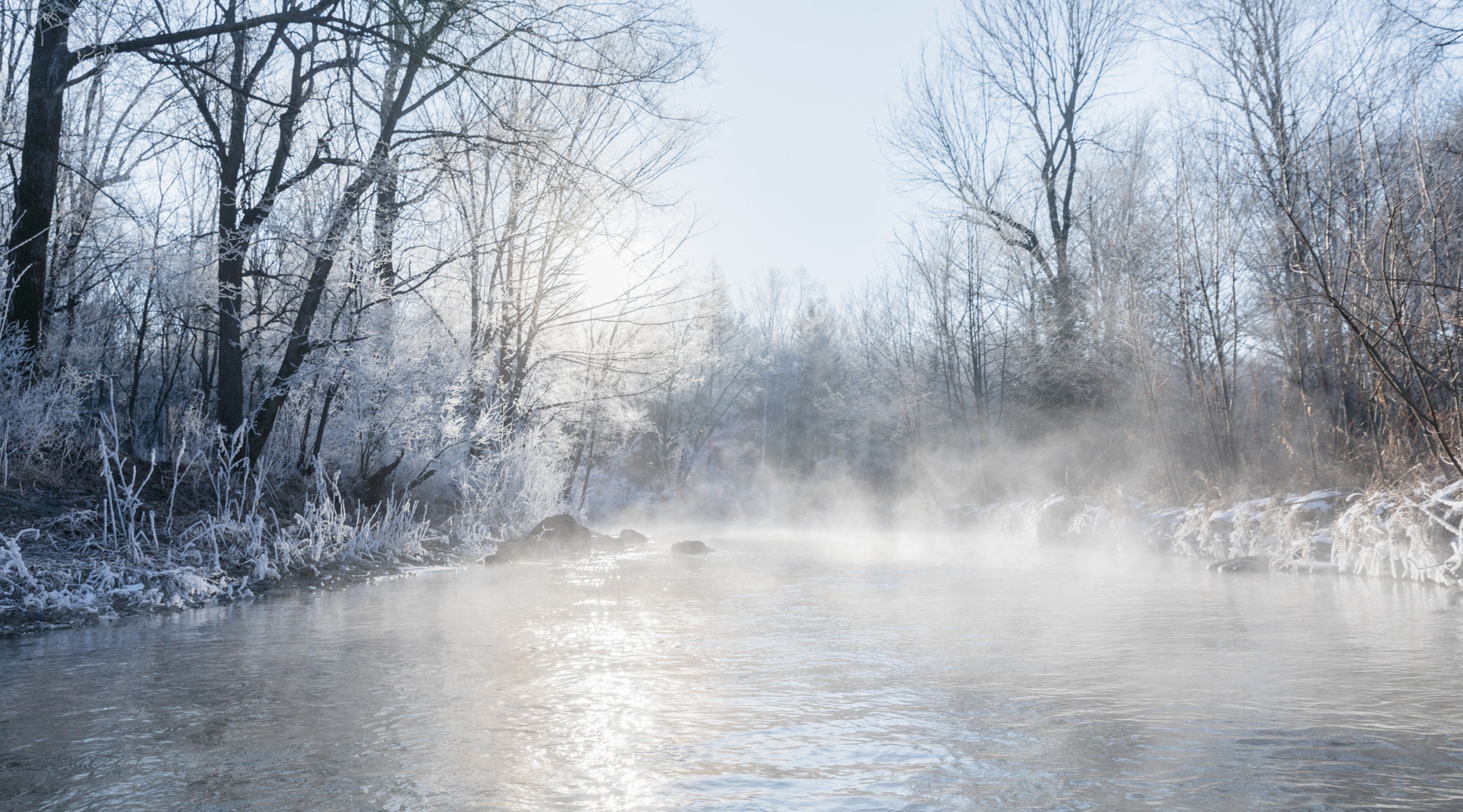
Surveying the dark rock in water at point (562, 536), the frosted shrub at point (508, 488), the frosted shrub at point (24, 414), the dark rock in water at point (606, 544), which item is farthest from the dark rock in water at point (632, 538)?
the frosted shrub at point (24, 414)

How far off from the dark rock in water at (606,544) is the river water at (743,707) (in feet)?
19.2

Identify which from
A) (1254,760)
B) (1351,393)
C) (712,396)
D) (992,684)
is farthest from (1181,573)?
(712,396)

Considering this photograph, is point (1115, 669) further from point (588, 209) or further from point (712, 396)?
point (712, 396)

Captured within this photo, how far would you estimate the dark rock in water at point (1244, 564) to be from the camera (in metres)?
8.48

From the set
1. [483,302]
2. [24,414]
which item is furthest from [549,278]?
[24,414]

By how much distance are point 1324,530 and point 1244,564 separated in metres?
0.79

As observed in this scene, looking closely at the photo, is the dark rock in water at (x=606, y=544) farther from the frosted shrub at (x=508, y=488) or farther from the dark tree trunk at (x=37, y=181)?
the dark tree trunk at (x=37, y=181)

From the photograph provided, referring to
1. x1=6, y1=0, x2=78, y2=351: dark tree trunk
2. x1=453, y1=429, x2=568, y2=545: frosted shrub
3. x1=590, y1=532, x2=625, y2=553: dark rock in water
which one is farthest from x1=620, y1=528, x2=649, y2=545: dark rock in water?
x1=6, y1=0, x2=78, y2=351: dark tree trunk

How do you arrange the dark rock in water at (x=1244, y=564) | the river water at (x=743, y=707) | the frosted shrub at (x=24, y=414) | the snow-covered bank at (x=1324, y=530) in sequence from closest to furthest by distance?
the river water at (x=743, y=707), the frosted shrub at (x=24, y=414), the snow-covered bank at (x=1324, y=530), the dark rock in water at (x=1244, y=564)

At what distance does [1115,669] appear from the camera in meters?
3.94

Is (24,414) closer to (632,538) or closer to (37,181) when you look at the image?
(37,181)

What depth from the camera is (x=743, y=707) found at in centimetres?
334

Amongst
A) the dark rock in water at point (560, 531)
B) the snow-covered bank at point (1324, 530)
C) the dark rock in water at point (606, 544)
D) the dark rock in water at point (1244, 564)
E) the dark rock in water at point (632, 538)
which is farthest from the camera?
the dark rock in water at point (632, 538)

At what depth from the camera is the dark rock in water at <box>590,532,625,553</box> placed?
12.1m
